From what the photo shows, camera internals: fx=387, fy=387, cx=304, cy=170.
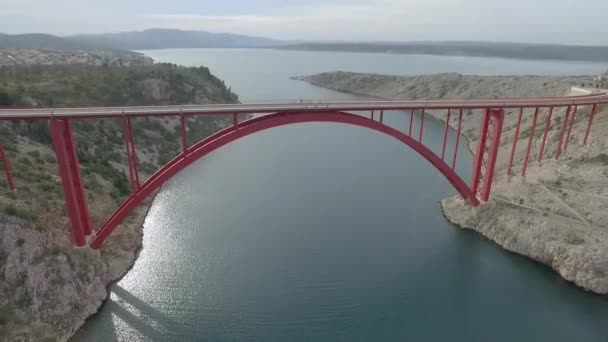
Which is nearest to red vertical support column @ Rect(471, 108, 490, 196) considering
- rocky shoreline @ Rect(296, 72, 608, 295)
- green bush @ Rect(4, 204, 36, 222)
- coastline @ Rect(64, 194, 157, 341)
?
rocky shoreline @ Rect(296, 72, 608, 295)

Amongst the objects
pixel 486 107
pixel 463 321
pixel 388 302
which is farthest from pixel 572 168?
pixel 388 302

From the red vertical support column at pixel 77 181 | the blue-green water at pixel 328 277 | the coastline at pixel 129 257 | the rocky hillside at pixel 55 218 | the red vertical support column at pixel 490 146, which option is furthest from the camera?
the red vertical support column at pixel 490 146

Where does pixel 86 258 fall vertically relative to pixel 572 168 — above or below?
below

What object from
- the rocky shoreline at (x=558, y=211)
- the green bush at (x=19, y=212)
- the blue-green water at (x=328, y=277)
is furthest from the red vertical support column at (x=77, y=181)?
the rocky shoreline at (x=558, y=211)

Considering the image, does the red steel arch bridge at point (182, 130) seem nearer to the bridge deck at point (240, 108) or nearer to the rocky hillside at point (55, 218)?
the bridge deck at point (240, 108)

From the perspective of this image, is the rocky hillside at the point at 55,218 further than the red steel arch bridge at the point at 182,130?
No

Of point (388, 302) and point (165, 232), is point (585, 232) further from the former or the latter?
point (165, 232)
